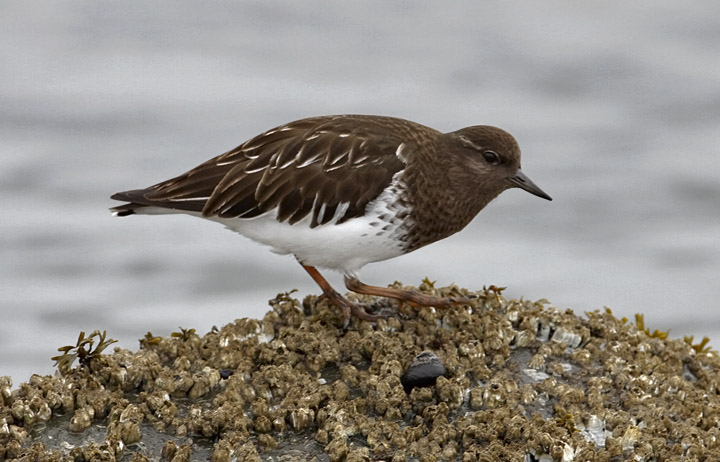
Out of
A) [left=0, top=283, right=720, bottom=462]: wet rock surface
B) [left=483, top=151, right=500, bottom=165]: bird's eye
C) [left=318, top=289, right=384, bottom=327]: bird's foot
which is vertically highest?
[left=483, top=151, right=500, bottom=165]: bird's eye

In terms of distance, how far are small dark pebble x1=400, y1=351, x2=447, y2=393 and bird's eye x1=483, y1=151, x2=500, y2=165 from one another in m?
1.90

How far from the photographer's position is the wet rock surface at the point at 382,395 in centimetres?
468

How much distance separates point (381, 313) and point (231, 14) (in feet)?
31.1

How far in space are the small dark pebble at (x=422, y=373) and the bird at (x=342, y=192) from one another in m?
0.86

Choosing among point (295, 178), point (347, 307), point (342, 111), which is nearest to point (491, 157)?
point (295, 178)

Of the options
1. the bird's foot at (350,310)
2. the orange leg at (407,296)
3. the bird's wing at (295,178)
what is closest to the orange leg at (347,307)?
the bird's foot at (350,310)

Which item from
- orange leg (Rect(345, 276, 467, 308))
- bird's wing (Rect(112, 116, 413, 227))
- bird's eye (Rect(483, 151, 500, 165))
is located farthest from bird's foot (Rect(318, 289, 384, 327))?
bird's eye (Rect(483, 151, 500, 165))

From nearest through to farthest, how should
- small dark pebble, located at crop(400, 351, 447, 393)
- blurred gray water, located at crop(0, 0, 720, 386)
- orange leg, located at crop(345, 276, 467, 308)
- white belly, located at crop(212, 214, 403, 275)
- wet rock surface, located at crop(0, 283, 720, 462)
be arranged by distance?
1. wet rock surface, located at crop(0, 283, 720, 462)
2. small dark pebble, located at crop(400, 351, 447, 393)
3. orange leg, located at crop(345, 276, 467, 308)
4. white belly, located at crop(212, 214, 403, 275)
5. blurred gray water, located at crop(0, 0, 720, 386)

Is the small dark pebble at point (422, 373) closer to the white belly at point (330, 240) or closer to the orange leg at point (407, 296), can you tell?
the orange leg at point (407, 296)

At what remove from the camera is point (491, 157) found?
6723 millimetres

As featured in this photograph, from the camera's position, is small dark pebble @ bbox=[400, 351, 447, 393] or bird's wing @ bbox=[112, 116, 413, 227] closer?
small dark pebble @ bbox=[400, 351, 447, 393]

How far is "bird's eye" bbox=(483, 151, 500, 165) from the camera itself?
671cm

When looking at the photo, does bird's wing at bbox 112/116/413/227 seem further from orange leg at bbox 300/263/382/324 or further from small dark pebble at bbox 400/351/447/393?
small dark pebble at bbox 400/351/447/393

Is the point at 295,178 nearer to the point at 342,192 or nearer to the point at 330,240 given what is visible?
the point at 342,192
